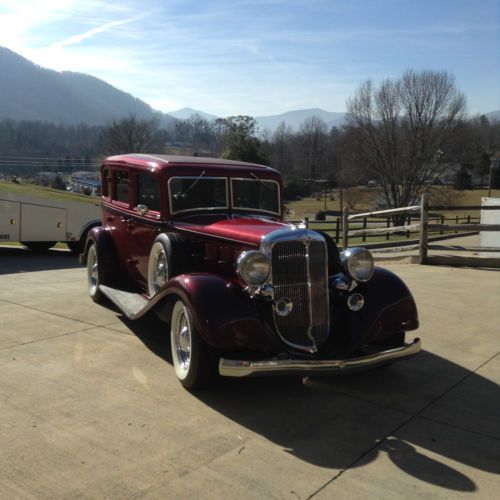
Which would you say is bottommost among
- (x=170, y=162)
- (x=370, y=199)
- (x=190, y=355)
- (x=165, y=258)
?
(x=190, y=355)

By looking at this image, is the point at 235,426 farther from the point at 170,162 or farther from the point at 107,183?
the point at 107,183

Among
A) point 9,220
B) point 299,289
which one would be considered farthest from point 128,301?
point 9,220

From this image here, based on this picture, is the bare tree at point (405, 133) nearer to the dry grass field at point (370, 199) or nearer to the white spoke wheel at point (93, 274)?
the dry grass field at point (370, 199)

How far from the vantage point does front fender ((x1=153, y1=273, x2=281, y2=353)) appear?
3.76 m

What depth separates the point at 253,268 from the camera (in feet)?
13.0

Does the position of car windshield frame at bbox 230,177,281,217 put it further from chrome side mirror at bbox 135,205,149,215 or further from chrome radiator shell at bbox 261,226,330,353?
chrome radiator shell at bbox 261,226,330,353

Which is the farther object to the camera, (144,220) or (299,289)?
(144,220)

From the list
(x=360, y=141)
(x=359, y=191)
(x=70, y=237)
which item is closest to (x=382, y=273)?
(x=70, y=237)

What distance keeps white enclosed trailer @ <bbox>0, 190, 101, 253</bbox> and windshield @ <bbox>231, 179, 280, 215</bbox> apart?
858 centimetres

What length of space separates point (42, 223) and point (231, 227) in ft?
37.0

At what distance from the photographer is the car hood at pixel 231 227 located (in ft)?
14.7

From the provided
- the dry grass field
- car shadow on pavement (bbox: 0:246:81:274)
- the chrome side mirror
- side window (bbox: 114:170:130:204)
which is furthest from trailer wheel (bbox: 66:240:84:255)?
the dry grass field

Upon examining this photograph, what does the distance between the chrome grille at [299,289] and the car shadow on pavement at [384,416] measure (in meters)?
0.49

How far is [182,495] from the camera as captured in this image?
2707 millimetres
